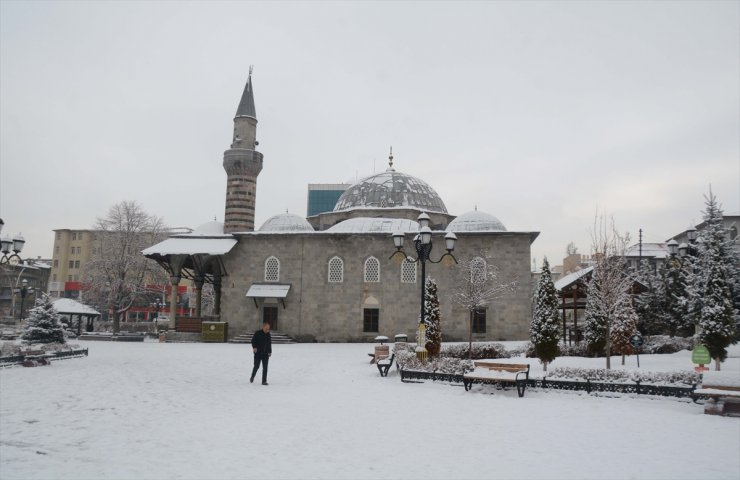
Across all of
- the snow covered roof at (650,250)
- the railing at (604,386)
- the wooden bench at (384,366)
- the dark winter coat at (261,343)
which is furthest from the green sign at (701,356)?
the snow covered roof at (650,250)

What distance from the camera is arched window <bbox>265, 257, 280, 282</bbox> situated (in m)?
27.3

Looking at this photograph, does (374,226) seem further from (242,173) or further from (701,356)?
(701,356)

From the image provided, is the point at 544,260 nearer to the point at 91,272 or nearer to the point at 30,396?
the point at 30,396

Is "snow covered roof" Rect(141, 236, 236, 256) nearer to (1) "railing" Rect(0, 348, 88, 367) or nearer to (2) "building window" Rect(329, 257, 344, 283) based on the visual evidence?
(2) "building window" Rect(329, 257, 344, 283)

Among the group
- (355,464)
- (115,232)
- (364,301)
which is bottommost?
(355,464)

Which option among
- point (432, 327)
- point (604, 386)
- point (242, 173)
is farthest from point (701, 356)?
point (242, 173)

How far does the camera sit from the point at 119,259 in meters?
31.8

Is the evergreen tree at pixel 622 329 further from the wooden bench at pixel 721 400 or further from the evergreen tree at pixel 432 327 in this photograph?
the wooden bench at pixel 721 400

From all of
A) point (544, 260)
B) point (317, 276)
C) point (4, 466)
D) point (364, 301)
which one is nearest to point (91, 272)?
point (317, 276)

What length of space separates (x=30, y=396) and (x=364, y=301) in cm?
1814

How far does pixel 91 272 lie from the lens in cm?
3503

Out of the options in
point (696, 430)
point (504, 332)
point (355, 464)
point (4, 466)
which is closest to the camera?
point (4, 466)

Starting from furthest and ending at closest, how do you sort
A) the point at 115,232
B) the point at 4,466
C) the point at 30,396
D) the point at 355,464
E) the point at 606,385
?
the point at 115,232 → the point at 606,385 → the point at 30,396 → the point at 355,464 → the point at 4,466

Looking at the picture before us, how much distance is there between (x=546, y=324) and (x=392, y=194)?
66.6ft
